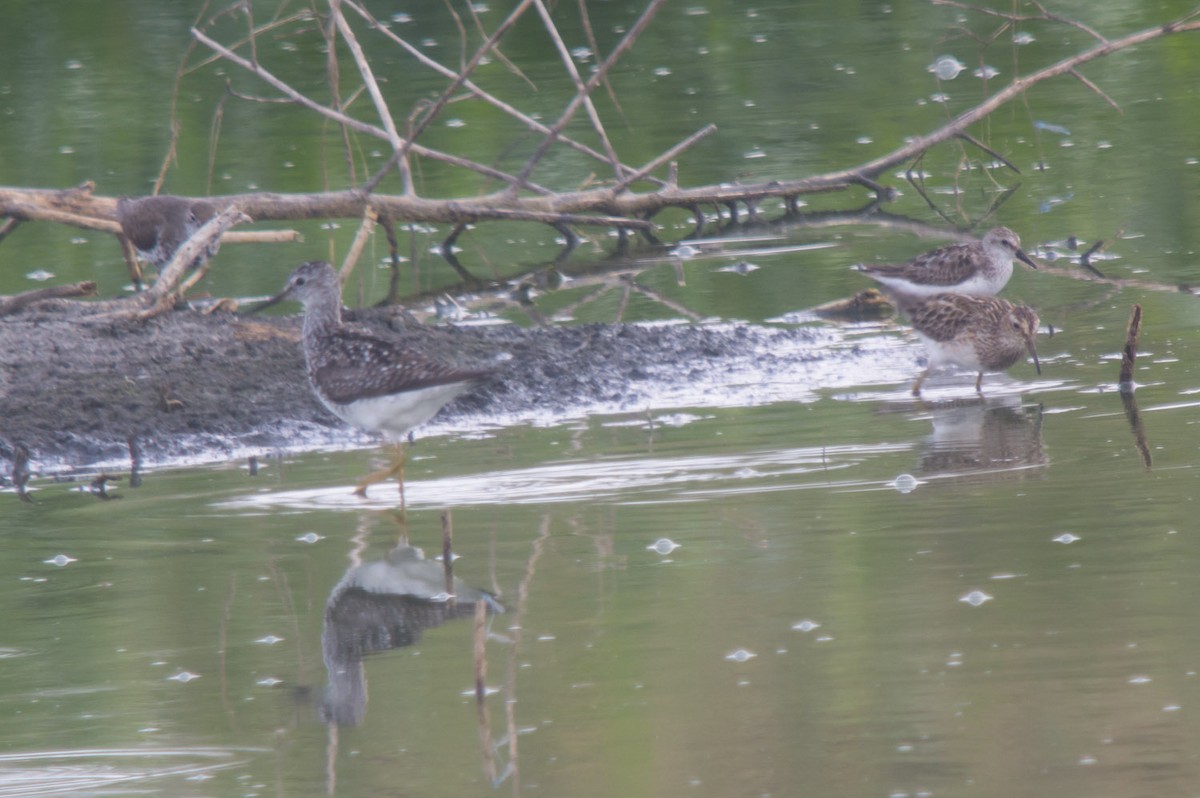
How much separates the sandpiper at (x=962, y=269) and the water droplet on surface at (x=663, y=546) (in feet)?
14.1

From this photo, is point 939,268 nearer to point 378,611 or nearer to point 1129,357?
point 1129,357

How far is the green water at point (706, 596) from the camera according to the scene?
4.91 meters

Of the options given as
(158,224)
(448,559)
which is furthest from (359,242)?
(448,559)

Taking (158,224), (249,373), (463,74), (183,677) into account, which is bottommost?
(249,373)

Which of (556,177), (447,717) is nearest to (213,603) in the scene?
(447,717)

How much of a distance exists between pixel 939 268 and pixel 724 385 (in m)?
1.97

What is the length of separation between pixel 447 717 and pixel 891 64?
17.7 m

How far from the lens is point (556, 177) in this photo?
16.4 meters

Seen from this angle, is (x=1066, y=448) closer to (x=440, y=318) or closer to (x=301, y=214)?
(x=440, y=318)

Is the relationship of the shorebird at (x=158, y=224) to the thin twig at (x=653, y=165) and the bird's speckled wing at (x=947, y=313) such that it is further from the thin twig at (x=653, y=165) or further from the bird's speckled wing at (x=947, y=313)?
the bird's speckled wing at (x=947, y=313)

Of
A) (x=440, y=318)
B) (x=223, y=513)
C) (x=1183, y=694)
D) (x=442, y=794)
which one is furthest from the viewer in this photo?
(x=440, y=318)

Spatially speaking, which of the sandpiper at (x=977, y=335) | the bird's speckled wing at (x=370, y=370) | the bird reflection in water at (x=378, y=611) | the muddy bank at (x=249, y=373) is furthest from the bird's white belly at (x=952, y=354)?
the bird reflection in water at (x=378, y=611)

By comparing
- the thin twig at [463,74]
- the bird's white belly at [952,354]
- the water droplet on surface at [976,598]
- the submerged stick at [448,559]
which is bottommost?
the bird's white belly at [952,354]

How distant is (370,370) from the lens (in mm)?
8188
